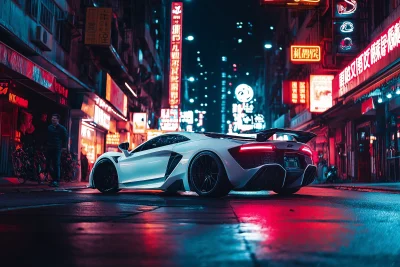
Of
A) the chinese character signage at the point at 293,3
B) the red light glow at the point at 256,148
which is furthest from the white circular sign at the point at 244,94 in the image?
the red light glow at the point at 256,148

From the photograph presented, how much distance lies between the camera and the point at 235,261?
9.61 ft

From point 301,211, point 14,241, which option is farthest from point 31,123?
point 14,241

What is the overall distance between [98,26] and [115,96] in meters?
8.41

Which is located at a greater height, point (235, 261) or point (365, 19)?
point (365, 19)

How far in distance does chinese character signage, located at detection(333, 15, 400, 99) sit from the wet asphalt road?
33.6ft

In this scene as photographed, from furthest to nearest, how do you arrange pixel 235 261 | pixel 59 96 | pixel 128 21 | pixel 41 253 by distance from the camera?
1. pixel 128 21
2. pixel 59 96
3. pixel 41 253
4. pixel 235 261

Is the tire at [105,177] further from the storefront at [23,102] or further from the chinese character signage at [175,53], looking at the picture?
the chinese character signage at [175,53]

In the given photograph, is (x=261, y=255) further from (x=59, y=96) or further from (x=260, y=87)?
(x=260, y=87)

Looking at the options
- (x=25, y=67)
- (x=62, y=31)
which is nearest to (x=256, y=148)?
(x=25, y=67)

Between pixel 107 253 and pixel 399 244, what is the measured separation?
6.78 feet

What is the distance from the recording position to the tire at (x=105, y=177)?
10273 millimetres

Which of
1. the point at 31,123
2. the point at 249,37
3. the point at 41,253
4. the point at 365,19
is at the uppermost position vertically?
the point at 249,37

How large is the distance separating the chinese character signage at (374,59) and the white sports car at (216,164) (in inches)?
287

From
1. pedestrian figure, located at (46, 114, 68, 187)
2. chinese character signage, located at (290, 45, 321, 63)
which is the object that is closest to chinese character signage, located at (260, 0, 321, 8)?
chinese character signage, located at (290, 45, 321, 63)
